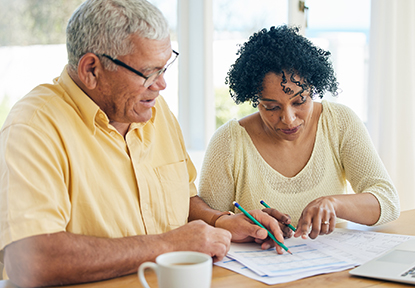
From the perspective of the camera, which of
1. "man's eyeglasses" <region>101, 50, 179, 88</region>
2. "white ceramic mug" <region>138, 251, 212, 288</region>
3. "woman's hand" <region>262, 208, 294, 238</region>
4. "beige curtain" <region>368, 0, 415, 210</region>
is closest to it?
"white ceramic mug" <region>138, 251, 212, 288</region>

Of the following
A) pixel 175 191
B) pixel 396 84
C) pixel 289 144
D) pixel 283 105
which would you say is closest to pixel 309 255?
pixel 175 191

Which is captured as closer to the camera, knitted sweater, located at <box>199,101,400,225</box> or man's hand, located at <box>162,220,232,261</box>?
man's hand, located at <box>162,220,232,261</box>

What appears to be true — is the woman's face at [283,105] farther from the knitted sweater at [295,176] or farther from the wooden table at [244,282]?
the wooden table at [244,282]

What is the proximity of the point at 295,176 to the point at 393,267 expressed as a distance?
29.2 inches

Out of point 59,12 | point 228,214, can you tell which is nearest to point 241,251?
point 228,214

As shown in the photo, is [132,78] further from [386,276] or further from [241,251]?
[386,276]

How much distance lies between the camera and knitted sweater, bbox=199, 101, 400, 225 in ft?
5.74

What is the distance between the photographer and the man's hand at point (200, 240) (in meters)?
1.12

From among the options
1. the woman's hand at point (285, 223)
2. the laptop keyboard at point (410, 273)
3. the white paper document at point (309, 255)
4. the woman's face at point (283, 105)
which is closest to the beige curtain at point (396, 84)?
the woman's face at point (283, 105)

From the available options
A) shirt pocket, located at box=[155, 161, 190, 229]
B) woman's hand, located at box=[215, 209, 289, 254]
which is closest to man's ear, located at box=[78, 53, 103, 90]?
shirt pocket, located at box=[155, 161, 190, 229]

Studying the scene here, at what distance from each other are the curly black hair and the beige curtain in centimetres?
152

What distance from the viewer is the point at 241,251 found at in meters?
1.25

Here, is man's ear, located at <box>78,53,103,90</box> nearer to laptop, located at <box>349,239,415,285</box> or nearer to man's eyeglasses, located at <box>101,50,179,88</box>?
man's eyeglasses, located at <box>101,50,179,88</box>

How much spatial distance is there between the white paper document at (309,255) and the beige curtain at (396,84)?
1916 mm
